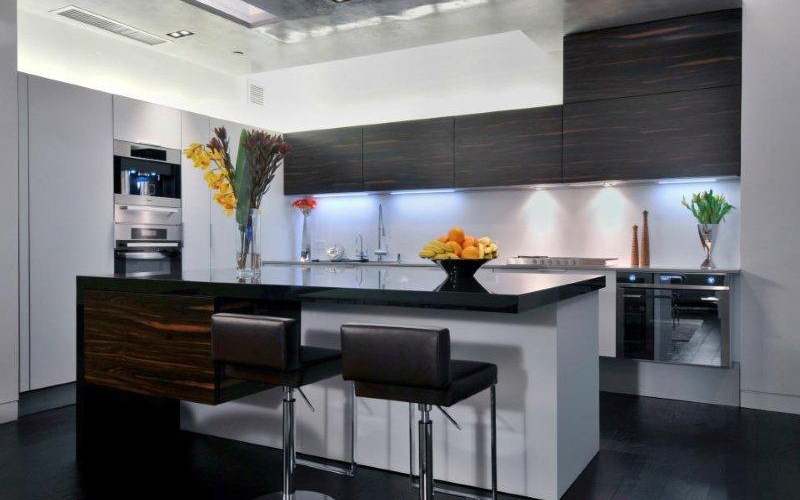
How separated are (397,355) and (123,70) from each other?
14.0ft

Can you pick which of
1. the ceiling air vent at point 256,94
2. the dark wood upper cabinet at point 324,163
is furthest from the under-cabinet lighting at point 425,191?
the ceiling air vent at point 256,94

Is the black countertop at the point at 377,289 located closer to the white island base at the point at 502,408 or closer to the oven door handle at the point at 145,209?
the white island base at the point at 502,408

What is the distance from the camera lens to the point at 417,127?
5.38 metres

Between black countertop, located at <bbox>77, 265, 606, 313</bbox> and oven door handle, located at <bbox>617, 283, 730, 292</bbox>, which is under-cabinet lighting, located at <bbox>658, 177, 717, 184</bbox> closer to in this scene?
oven door handle, located at <bbox>617, 283, 730, 292</bbox>

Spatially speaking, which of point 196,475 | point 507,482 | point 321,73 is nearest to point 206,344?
point 196,475

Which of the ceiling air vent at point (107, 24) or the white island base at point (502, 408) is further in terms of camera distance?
the ceiling air vent at point (107, 24)

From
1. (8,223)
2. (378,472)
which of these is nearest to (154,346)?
(378,472)

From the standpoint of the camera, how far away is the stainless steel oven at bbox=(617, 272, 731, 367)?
3967mm

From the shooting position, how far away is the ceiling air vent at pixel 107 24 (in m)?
4.31

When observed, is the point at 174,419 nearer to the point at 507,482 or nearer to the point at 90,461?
the point at 90,461

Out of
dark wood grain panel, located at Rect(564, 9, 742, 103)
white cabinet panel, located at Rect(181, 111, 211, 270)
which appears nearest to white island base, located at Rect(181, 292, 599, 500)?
dark wood grain panel, located at Rect(564, 9, 742, 103)

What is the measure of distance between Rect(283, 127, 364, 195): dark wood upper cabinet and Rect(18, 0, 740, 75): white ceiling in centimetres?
89

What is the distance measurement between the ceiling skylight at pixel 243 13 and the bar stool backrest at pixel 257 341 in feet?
8.81

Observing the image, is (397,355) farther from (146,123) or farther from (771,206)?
(146,123)
